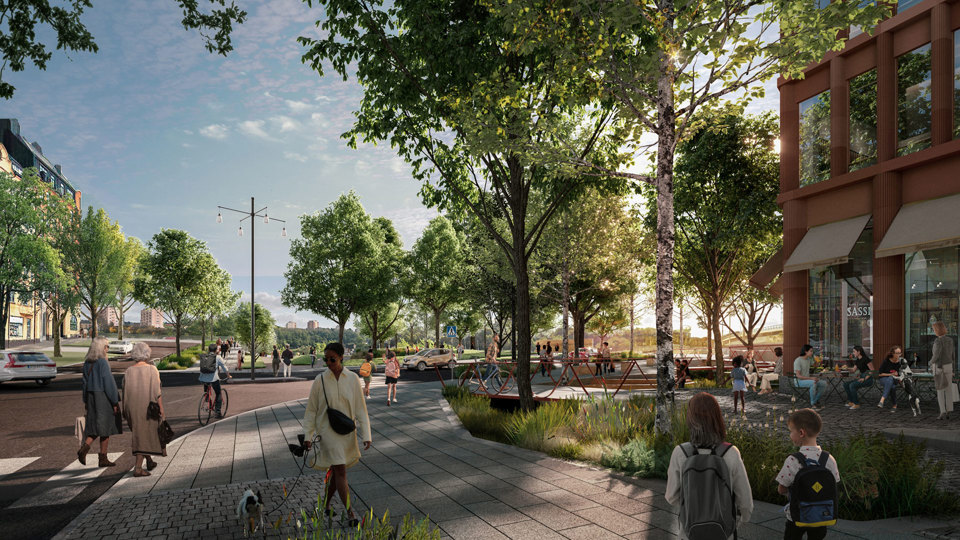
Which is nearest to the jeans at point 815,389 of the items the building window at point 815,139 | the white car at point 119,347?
the building window at point 815,139

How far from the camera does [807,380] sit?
14.4 metres

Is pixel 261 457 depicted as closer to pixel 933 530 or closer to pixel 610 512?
pixel 610 512

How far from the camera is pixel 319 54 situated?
12.3 meters

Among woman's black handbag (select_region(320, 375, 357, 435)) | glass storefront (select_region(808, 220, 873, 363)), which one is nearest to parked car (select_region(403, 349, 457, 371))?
glass storefront (select_region(808, 220, 873, 363))

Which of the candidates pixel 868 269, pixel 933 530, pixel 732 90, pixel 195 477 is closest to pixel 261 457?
pixel 195 477

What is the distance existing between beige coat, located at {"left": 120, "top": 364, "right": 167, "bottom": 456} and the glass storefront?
1784 centimetres

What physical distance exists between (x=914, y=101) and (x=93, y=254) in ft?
173

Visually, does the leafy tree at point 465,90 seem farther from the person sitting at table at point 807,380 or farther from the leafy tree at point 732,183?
the leafy tree at point 732,183

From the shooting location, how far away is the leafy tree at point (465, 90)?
37.7 feet

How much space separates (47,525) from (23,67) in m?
8.24

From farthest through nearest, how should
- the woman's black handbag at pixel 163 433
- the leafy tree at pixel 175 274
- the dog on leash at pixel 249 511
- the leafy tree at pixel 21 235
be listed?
the leafy tree at pixel 175 274, the leafy tree at pixel 21 235, the woman's black handbag at pixel 163 433, the dog on leash at pixel 249 511

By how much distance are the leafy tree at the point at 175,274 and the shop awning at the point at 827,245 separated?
40.8m

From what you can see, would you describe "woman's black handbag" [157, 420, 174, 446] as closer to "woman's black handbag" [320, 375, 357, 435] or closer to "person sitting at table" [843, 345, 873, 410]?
"woman's black handbag" [320, 375, 357, 435]

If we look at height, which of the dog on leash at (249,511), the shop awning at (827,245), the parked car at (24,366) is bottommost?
the parked car at (24,366)
